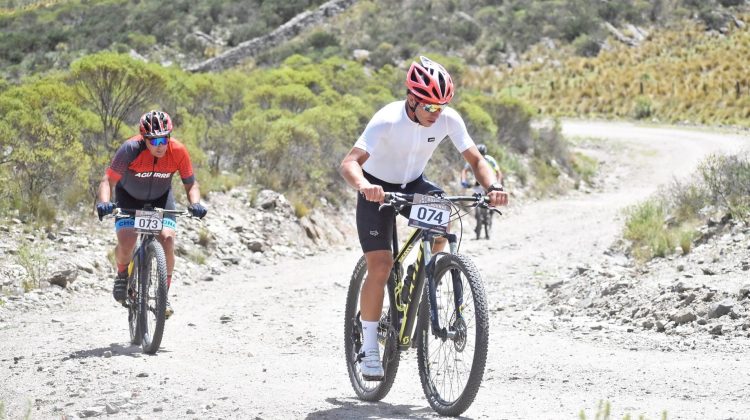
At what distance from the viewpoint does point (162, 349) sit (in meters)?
8.66

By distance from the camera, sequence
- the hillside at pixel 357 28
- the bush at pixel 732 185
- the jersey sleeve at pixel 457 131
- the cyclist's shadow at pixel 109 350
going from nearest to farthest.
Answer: the jersey sleeve at pixel 457 131, the cyclist's shadow at pixel 109 350, the bush at pixel 732 185, the hillside at pixel 357 28

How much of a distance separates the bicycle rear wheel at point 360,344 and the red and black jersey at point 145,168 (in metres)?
2.75

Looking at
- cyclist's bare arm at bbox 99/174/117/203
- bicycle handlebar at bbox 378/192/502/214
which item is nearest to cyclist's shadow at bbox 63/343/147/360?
cyclist's bare arm at bbox 99/174/117/203

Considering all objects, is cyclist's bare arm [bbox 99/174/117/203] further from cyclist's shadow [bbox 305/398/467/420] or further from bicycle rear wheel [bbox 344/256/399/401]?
cyclist's shadow [bbox 305/398/467/420]

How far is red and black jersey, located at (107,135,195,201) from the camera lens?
8.48 m

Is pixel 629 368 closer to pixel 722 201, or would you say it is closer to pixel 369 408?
pixel 369 408

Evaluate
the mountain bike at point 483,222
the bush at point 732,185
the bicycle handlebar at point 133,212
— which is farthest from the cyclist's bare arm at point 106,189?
the mountain bike at point 483,222

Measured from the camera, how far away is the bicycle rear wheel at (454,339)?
17.5ft

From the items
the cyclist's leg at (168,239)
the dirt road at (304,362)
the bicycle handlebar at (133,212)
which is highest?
the bicycle handlebar at (133,212)

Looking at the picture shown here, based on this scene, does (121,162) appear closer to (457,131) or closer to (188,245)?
(457,131)

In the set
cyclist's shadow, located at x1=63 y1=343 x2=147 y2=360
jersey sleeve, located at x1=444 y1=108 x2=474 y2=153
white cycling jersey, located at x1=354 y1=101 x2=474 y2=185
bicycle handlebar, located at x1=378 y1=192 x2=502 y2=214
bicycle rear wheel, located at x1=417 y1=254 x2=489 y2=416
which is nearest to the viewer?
bicycle rear wheel, located at x1=417 y1=254 x2=489 y2=416

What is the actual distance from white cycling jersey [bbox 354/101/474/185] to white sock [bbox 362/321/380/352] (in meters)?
0.92

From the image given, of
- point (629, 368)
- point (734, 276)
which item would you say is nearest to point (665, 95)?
point (734, 276)

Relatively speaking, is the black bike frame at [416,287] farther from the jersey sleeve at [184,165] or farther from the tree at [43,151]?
the tree at [43,151]
